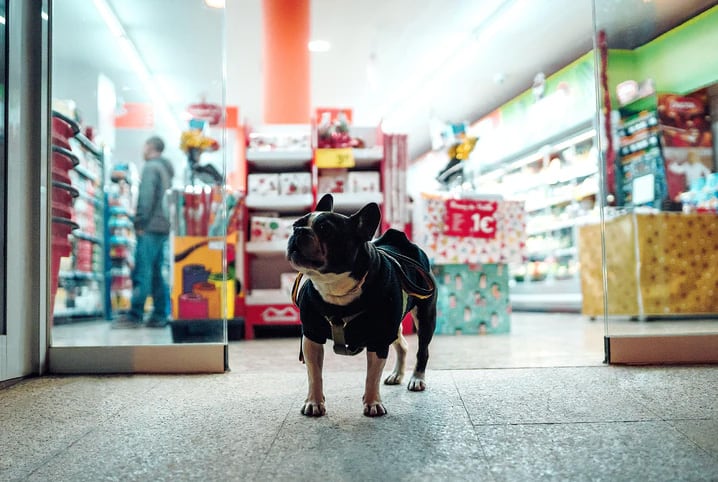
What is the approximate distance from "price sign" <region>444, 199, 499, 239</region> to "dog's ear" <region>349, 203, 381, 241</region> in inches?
112

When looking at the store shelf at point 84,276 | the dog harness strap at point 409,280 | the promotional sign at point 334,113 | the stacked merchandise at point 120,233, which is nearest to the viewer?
the dog harness strap at point 409,280

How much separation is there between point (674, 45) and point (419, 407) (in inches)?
102

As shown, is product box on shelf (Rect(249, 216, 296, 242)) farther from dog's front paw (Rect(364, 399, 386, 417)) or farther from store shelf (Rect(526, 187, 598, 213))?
store shelf (Rect(526, 187, 598, 213))

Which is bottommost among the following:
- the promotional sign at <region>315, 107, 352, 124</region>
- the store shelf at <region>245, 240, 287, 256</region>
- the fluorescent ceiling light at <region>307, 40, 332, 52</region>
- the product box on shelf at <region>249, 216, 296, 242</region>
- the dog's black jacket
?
the dog's black jacket

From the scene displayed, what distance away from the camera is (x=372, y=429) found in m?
1.68

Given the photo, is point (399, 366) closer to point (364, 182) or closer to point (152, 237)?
point (364, 182)

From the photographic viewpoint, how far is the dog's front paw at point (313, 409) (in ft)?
6.09

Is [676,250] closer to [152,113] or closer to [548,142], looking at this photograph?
[548,142]

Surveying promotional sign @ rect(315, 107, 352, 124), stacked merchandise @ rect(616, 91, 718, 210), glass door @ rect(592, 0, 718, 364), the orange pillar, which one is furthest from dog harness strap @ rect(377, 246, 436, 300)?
the orange pillar

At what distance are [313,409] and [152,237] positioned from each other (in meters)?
3.94

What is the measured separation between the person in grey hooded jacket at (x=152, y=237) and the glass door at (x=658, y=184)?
3686 mm

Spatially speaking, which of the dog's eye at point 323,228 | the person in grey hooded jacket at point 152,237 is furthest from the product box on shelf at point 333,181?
the dog's eye at point 323,228

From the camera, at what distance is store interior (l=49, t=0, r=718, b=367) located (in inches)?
134

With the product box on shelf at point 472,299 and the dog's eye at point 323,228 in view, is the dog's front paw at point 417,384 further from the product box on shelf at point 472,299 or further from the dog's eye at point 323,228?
the product box on shelf at point 472,299
